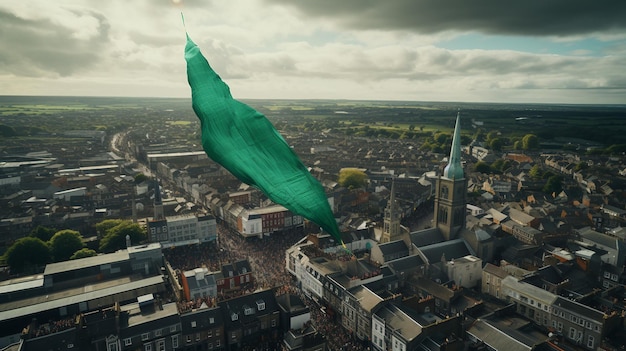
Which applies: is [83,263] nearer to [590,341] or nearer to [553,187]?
[590,341]

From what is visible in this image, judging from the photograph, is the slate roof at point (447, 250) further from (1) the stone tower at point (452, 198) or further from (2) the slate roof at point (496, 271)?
(2) the slate roof at point (496, 271)

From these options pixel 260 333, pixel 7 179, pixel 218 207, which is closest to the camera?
pixel 260 333

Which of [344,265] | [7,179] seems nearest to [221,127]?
[344,265]

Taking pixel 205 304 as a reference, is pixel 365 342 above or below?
below

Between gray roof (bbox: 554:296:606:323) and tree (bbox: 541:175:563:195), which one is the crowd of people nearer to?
gray roof (bbox: 554:296:606:323)

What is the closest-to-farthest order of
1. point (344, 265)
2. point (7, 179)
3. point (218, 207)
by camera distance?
1. point (344, 265)
2. point (218, 207)
3. point (7, 179)

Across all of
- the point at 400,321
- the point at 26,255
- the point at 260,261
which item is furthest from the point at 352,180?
the point at 26,255

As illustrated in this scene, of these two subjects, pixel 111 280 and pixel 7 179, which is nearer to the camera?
pixel 111 280

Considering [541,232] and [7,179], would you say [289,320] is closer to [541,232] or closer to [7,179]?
[541,232]
